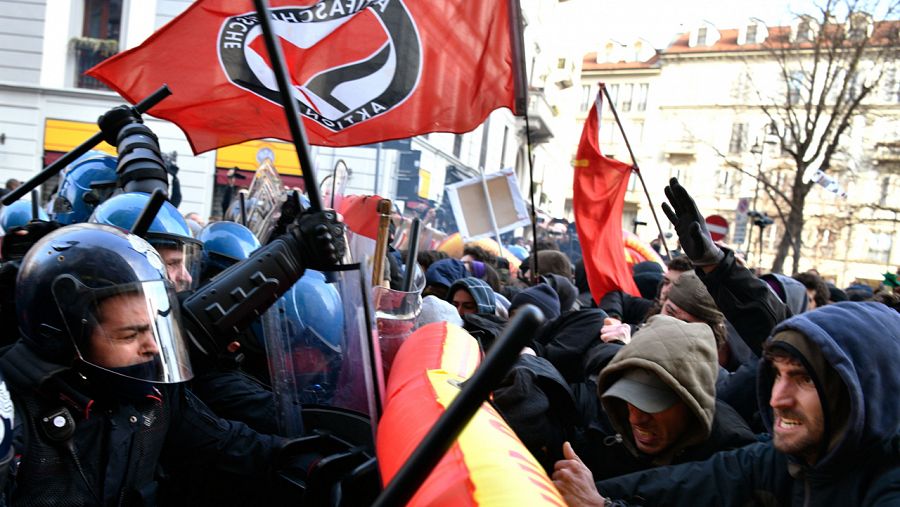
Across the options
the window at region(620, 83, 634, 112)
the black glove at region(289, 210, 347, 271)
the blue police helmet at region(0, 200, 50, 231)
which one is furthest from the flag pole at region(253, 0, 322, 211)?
the window at region(620, 83, 634, 112)

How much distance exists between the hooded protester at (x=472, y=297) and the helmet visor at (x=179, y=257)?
4.84 ft

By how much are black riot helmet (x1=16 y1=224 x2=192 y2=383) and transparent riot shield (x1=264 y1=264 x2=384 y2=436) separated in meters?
0.38

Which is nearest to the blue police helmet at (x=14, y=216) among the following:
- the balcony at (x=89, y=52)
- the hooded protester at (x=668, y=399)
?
the hooded protester at (x=668, y=399)

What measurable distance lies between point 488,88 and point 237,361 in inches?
94.3

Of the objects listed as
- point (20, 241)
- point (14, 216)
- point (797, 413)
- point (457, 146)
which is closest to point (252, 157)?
point (457, 146)

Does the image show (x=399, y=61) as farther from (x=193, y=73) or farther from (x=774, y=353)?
(x=774, y=353)

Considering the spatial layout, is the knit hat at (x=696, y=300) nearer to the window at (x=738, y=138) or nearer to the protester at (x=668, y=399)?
the protester at (x=668, y=399)

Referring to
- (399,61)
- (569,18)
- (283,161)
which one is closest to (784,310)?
(399,61)

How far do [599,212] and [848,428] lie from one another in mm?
4555

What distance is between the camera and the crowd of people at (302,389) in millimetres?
1685

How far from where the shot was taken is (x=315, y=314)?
2.28 meters

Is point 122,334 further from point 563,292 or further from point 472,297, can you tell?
point 563,292

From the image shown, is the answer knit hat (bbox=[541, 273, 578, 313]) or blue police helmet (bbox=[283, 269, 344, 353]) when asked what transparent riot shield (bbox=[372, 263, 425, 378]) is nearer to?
blue police helmet (bbox=[283, 269, 344, 353])

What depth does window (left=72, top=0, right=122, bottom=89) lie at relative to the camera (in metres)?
17.9
